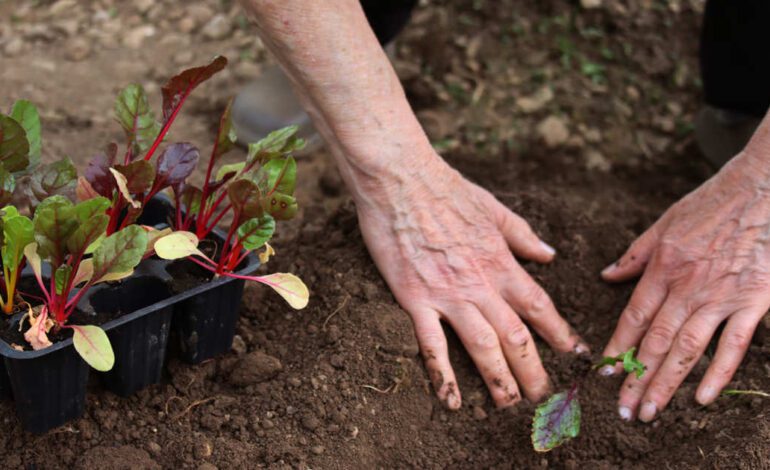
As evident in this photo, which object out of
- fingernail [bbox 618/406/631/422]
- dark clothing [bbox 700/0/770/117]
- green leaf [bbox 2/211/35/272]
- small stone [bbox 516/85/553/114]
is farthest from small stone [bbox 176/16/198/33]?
fingernail [bbox 618/406/631/422]

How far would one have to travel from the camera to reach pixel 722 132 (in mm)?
3080

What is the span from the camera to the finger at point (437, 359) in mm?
2055

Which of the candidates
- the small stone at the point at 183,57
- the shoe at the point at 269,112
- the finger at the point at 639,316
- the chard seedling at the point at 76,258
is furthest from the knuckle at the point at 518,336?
the small stone at the point at 183,57

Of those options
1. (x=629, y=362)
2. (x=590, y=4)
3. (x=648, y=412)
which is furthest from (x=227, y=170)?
(x=590, y=4)

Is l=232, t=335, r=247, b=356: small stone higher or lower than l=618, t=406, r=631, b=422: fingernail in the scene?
higher

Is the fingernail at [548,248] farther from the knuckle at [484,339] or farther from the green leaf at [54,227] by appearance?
the green leaf at [54,227]

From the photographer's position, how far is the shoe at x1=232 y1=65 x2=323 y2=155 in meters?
3.09

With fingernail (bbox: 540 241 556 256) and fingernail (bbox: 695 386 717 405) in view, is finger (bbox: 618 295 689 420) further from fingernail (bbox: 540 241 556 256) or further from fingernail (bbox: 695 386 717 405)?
fingernail (bbox: 540 241 556 256)

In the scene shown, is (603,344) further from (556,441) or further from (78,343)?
(78,343)

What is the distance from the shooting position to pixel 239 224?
72.2 inches

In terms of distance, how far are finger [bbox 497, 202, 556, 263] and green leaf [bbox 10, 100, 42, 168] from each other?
1.05 m

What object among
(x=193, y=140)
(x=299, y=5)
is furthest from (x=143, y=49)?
(x=299, y=5)

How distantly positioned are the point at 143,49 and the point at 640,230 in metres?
2.01

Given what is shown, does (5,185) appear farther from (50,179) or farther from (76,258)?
(76,258)
